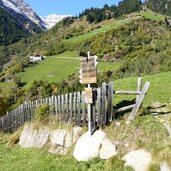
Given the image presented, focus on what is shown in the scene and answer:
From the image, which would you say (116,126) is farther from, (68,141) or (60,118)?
(60,118)

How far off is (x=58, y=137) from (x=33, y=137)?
2.23 meters

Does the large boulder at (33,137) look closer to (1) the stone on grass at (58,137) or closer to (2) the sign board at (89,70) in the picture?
(1) the stone on grass at (58,137)

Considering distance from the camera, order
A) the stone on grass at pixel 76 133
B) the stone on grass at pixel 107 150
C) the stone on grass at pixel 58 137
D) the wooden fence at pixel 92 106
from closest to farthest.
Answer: the stone on grass at pixel 107 150
the wooden fence at pixel 92 106
the stone on grass at pixel 76 133
the stone on grass at pixel 58 137

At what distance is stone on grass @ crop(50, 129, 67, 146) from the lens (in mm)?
16094

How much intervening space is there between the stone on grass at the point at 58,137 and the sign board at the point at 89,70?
8.26ft

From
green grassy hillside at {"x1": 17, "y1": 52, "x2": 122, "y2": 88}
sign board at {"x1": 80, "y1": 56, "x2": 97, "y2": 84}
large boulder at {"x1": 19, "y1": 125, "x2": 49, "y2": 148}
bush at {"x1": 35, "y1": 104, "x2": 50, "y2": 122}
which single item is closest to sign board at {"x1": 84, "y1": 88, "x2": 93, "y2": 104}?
sign board at {"x1": 80, "y1": 56, "x2": 97, "y2": 84}

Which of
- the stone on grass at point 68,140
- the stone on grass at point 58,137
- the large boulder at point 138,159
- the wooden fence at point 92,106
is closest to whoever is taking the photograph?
the large boulder at point 138,159

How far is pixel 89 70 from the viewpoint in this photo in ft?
49.3

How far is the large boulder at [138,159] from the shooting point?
12.2 metres

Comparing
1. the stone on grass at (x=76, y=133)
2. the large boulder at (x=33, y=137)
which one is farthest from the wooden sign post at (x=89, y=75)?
the large boulder at (x=33, y=137)

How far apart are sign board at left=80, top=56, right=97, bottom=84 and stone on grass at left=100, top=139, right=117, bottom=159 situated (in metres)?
2.38

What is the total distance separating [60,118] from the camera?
56.6ft

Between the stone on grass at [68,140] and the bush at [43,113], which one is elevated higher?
the bush at [43,113]

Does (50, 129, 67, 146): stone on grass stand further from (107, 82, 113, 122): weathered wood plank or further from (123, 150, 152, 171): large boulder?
(123, 150, 152, 171): large boulder
